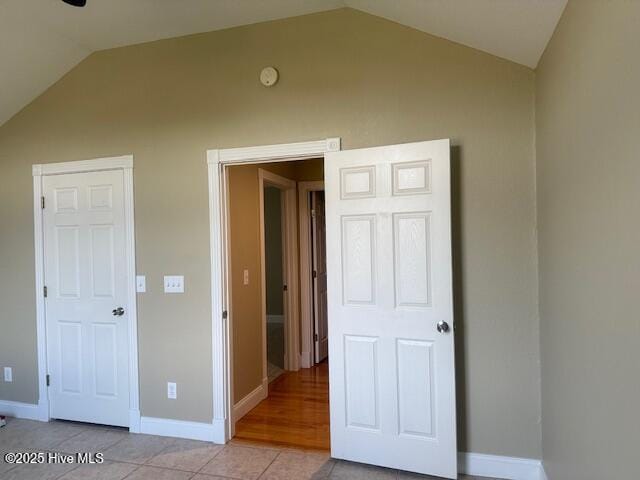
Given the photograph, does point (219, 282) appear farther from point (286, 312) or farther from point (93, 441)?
point (286, 312)

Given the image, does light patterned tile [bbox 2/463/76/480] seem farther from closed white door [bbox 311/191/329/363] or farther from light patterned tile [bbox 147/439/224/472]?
closed white door [bbox 311/191/329/363]

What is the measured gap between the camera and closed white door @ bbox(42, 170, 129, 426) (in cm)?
306

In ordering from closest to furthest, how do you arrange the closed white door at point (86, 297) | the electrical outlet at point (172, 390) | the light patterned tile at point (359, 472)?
the light patterned tile at point (359, 472) < the electrical outlet at point (172, 390) < the closed white door at point (86, 297)

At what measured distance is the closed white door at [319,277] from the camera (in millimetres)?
4625

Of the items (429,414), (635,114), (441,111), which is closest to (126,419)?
(429,414)

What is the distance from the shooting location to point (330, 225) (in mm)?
2531

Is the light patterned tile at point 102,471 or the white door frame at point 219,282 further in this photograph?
the white door frame at point 219,282

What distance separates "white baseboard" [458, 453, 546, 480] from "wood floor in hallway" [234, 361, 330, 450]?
36.6 inches

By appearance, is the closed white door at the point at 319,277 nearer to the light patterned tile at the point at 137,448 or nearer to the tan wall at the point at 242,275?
the tan wall at the point at 242,275

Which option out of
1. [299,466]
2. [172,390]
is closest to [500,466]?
[299,466]

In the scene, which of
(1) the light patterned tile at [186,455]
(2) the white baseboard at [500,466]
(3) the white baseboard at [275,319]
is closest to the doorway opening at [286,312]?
(1) the light patterned tile at [186,455]

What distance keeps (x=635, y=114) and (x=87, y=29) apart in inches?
129

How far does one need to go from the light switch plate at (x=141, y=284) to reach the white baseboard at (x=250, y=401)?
1178mm

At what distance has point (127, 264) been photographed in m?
3.02
